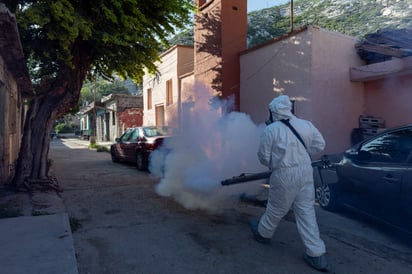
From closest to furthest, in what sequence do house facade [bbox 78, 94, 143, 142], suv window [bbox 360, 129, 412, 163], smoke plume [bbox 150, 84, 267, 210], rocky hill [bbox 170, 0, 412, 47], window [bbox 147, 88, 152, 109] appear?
suv window [bbox 360, 129, 412, 163]
smoke plume [bbox 150, 84, 267, 210]
rocky hill [bbox 170, 0, 412, 47]
window [bbox 147, 88, 152, 109]
house facade [bbox 78, 94, 143, 142]

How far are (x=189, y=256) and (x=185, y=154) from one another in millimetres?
2338

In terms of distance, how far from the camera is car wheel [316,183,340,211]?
546 cm

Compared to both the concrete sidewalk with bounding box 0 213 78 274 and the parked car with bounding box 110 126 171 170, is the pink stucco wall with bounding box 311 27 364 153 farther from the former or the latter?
the concrete sidewalk with bounding box 0 213 78 274

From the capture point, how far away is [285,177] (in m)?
3.56

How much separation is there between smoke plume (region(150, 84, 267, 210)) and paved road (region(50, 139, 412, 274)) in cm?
31

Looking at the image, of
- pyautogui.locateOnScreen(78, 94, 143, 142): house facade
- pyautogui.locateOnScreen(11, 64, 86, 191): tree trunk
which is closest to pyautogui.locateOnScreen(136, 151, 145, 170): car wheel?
pyautogui.locateOnScreen(11, 64, 86, 191): tree trunk

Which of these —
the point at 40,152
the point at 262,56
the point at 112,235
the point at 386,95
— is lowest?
the point at 112,235

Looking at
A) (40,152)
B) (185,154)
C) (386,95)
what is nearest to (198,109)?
(185,154)

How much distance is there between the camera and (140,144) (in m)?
10.1

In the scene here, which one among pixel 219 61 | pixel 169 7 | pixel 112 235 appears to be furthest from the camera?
pixel 219 61

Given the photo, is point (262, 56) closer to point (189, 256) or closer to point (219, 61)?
point (219, 61)

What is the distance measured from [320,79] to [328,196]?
423cm

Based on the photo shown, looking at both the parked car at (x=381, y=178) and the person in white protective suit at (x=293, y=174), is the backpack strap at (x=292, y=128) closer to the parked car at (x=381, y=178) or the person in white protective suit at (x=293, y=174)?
the person in white protective suit at (x=293, y=174)

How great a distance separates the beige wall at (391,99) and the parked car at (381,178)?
5001mm
